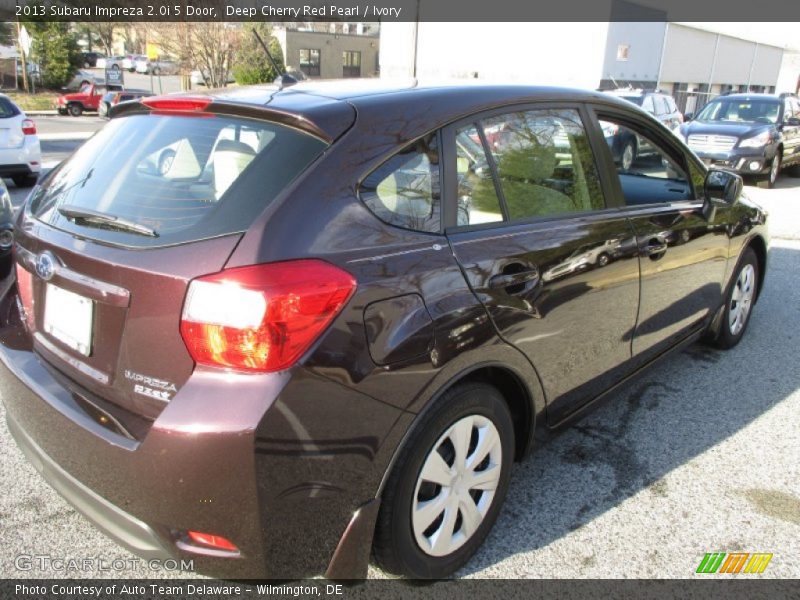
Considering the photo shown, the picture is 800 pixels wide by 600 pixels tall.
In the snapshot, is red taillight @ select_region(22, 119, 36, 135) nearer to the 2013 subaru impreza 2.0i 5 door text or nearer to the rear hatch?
the 2013 subaru impreza 2.0i 5 door text

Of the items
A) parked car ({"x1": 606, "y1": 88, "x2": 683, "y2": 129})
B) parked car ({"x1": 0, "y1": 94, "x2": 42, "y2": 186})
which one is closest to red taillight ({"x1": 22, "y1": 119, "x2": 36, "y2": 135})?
parked car ({"x1": 0, "y1": 94, "x2": 42, "y2": 186})

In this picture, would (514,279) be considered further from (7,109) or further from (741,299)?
(7,109)

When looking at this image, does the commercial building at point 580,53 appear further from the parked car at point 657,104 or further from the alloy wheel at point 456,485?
the alloy wheel at point 456,485

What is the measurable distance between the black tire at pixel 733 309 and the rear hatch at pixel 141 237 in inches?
133

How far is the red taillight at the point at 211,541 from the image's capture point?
1.79 m

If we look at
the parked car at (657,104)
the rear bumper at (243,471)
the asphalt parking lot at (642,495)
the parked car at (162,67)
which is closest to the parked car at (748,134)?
the parked car at (657,104)

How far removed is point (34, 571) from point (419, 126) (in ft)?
6.85

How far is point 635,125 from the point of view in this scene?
330cm

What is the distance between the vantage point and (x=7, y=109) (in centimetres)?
999

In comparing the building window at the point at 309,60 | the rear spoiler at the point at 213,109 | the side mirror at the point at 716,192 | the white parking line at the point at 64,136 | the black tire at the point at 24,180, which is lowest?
the white parking line at the point at 64,136

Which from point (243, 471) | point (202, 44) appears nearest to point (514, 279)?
point (243, 471)

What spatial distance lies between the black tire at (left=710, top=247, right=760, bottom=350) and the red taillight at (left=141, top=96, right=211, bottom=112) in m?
3.47

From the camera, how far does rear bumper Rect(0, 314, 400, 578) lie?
5.55ft

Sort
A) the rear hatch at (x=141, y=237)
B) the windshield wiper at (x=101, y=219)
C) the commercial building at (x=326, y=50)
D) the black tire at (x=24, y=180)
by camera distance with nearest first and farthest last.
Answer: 1. the rear hatch at (x=141, y=237)
2. the windshield wiper at (x=101, y=219)
3. the black tire at (x=24, y=180)
4. the commercial building at (x=326, y=50)
